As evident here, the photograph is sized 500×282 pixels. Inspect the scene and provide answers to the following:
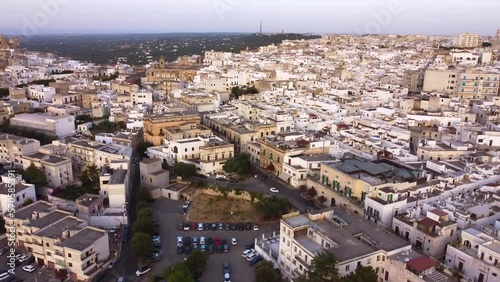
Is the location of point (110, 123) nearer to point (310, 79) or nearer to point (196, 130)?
point (196, 130)

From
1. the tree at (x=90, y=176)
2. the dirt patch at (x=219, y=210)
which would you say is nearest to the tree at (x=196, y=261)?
the dirt patch at (x=219, y=210)

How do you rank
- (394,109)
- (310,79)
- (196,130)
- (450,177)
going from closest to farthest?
1. (450,177)
2. (196,130)
3. (394,109)
4. (310,79)

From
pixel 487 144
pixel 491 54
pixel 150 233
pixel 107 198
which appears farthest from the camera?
pixel 491 54

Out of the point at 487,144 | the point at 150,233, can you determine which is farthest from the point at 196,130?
the point at 487,144

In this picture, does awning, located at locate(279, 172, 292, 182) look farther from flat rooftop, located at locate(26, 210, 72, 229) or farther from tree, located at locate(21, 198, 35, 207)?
tree, located at locate(21, 198, 35, 207)

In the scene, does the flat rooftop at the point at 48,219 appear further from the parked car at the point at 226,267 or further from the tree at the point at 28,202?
the parked car at the point at 226,267

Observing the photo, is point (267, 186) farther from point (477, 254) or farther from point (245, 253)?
point (477, 254)
